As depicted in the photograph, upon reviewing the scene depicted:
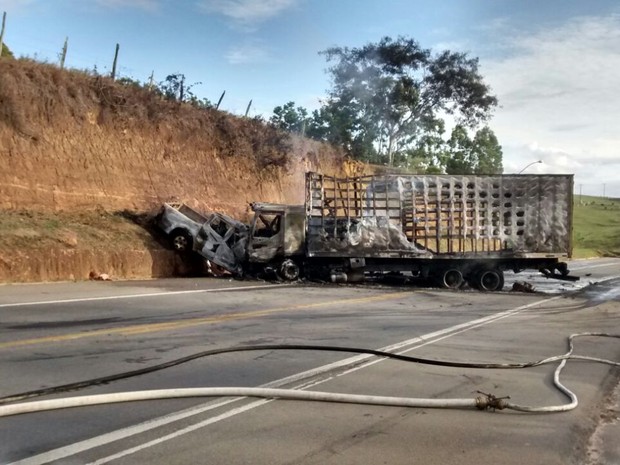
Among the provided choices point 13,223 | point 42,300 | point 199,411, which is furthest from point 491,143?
point 199,411

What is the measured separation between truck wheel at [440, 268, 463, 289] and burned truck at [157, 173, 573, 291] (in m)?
0.03

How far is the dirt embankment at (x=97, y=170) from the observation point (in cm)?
1900

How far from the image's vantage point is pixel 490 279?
2127 cm

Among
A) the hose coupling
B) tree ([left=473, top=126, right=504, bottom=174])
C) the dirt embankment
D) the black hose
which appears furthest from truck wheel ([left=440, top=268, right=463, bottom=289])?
tree ([left=473, top=126, right=504, bottom=174])

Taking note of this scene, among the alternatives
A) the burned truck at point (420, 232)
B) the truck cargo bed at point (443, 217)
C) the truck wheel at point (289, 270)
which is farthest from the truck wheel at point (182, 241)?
the truck cargo bed at point (443, 217)

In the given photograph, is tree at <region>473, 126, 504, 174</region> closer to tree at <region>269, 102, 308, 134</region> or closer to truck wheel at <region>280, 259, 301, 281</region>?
tree at <region>269, 102, 308, 134</region>

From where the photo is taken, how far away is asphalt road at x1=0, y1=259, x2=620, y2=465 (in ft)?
16.5

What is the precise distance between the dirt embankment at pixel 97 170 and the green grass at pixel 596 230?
31.8m

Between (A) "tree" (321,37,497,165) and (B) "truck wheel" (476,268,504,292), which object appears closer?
(B) "truck wheel" (476,268,504,292)

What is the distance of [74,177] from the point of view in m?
22.7

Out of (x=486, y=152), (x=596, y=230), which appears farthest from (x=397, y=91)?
(x=596, y=230)

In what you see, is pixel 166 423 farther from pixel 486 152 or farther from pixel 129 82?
pixel 486 152

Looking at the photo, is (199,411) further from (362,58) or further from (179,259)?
(362,58)

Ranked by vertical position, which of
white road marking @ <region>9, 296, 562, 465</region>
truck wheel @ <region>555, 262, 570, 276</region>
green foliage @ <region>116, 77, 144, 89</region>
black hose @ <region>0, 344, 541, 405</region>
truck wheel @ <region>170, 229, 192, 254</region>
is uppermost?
green foliage @ <region>116, 77, 144, 89</region>
